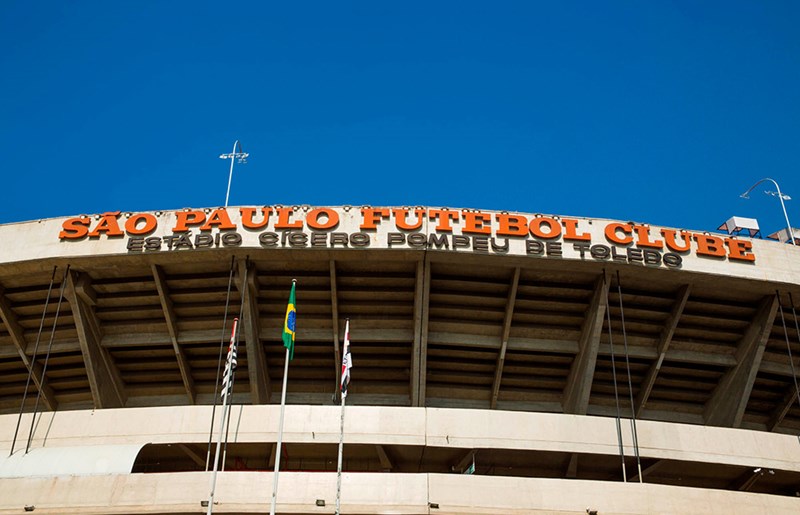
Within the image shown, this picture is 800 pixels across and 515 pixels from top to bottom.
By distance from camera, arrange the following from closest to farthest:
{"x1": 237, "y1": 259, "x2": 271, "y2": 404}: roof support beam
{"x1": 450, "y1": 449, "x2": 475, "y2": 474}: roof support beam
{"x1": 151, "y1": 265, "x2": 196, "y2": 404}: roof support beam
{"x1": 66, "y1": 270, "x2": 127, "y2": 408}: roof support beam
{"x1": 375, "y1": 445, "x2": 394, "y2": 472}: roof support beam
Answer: {"x1": 450, "y1": 449, "x2": 475, "y2": 474}: roof support beam → {"x1": 375, "y1": 445, "x2": 394, "y2": 472}: roof support beam → {"x1": 237, "y1": 259, "x2": 271, "y2": 404}: roof support beam → {"x1": 151, "y1": 265, "x2": 196, "y2": 404}: roof support beam → {"x1": 66, "y1": 270, "x2": 127, "y2": 408}: roof support beam

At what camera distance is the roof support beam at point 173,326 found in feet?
97.8

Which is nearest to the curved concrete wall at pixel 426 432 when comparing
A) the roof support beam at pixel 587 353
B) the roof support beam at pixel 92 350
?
the roof support beam at pixel 587 353

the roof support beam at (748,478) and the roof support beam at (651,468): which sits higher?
the roof support beam at (651,468)

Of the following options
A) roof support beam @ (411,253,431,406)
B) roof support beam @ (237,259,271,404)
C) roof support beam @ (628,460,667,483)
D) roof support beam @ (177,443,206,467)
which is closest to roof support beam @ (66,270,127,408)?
roof support beam @ (237,259,271,404)

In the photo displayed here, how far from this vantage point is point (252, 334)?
30219 millimetres

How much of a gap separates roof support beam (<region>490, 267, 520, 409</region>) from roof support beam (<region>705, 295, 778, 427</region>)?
412 inches

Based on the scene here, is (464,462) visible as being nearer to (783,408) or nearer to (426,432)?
(426,432)

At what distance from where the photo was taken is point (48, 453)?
24.8m

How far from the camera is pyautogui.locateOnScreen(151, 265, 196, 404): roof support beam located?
2981cm

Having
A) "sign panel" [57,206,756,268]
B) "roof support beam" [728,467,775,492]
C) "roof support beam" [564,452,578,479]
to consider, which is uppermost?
"sign panel" [57,206,756,268]

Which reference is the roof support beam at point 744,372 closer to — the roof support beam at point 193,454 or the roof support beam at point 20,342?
the roof support beam at point 193,454

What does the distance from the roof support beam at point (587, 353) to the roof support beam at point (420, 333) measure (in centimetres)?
685

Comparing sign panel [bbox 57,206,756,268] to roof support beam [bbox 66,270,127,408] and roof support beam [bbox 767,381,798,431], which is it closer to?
roof support beam [bbox 66,270,127,408]

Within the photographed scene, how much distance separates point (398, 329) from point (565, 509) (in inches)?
437
